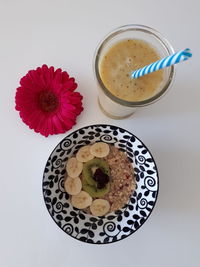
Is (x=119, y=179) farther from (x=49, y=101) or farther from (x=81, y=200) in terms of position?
(x=49, y=101)

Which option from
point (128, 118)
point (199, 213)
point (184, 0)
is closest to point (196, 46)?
point (184, 0)

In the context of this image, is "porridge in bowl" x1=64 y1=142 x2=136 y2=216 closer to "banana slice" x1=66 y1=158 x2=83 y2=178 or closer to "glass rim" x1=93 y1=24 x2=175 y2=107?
"banana slice" x1=66 y1=158 x2=83 y2=178

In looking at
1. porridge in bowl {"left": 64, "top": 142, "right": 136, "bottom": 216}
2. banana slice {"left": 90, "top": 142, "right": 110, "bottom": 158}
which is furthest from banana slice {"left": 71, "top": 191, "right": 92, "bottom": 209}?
banana slice {"left": 90, "top": 142, "right": 110, "bottom": 158}

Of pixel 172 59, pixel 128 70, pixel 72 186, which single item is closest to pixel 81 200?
pixel 72 186

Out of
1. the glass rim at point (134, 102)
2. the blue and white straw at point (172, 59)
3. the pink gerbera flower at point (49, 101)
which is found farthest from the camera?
the pink gerbera flower at point (49, 101)

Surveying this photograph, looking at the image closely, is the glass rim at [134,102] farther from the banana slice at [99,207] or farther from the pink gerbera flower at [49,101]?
the banana slice at [99,207]

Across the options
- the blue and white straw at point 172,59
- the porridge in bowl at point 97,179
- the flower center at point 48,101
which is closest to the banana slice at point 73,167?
the porridge in bowl at point 97,179
